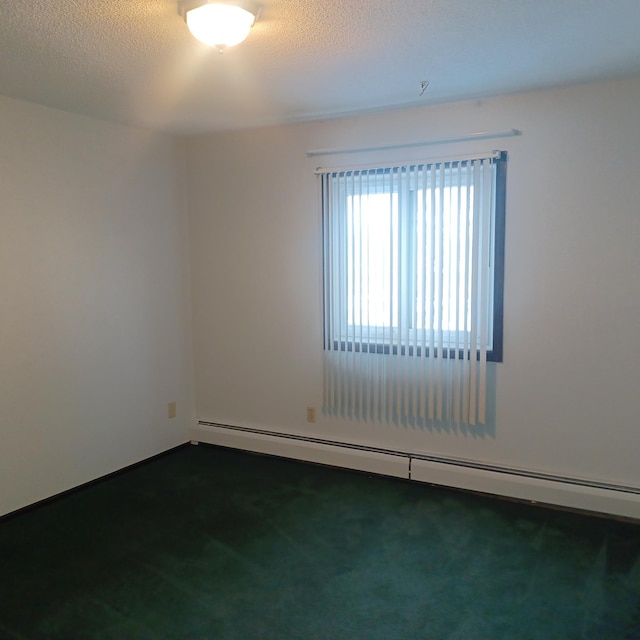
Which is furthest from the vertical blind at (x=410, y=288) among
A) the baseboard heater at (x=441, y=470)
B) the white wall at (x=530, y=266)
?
the baseboard heater at (x=441, y=470)

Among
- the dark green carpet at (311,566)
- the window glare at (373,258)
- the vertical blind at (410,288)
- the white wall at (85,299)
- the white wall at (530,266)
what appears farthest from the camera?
the window glare at (373,258)

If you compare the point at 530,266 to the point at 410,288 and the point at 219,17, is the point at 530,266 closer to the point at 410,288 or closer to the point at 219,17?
the point at 410,288

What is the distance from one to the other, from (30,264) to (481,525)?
9.66 feet

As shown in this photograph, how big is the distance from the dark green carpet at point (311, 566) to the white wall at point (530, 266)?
0.41m

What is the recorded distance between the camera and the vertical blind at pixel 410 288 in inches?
125

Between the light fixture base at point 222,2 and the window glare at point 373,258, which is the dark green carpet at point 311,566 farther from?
the light fixture base at point 222,2

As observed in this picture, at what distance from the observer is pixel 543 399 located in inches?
125

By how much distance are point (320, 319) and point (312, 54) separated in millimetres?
1789

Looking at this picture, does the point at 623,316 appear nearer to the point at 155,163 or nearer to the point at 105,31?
the point at 105,31

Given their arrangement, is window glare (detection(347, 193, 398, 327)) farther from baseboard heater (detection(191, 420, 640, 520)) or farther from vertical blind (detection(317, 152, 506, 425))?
baseboard heater (detection(191, 420, 640, 520))

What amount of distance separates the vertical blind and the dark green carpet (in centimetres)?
62

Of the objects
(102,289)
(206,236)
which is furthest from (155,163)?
(102,289)

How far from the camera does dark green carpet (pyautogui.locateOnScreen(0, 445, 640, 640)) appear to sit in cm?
218

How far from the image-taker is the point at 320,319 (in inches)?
148
